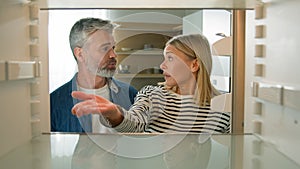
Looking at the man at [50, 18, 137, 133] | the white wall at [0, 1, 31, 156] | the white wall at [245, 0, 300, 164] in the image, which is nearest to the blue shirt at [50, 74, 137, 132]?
the man at [50, 18, 137, 133]

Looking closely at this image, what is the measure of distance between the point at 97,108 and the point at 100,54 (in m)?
0.21

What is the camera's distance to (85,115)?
1262mm

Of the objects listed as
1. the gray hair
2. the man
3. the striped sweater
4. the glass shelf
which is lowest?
the glass shelf

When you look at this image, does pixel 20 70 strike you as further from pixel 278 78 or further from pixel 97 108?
pixel 278 78

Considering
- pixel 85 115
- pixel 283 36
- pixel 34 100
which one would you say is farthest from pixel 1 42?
pixel 283 36

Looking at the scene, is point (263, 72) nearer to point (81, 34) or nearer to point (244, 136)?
point (244, 136)

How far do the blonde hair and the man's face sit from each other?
9.1 inches

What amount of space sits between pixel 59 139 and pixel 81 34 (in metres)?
0.43

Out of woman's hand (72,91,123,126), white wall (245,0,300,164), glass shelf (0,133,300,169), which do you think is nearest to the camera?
white wall (245,0,300,164)

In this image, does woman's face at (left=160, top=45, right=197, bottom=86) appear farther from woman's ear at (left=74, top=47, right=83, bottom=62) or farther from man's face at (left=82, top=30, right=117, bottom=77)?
woman's ear at (left=74, top=47, right=83, bottom=62)

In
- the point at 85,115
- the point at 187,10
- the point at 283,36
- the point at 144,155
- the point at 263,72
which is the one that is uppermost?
the point at 187,10

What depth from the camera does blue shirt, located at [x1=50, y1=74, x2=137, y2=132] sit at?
1.25 metres

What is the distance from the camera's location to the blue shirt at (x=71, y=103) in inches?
49.2

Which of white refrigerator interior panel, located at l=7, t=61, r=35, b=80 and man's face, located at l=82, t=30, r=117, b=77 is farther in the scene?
man's face, located at l=82, t=30, r=117, b=77
